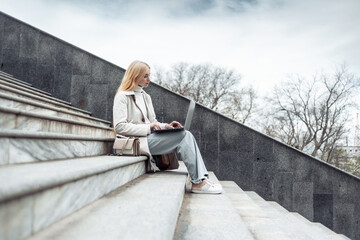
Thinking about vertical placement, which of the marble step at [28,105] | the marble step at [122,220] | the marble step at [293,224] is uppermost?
the marble step at [28,105]

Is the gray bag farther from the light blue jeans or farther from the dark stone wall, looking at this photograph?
the dark stone wall

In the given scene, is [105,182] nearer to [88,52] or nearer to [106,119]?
[106,119]

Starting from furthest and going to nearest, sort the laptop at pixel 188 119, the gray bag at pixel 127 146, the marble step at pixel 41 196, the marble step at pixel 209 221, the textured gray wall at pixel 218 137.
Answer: the textured gray wall at pixel 218 137 < the gray bag at pixel 127 146 < the laptop at pixel 188 119 < the marble step at pixel 209 221 < the marble step at pixel 41 196

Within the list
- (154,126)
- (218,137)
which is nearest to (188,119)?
(154,126)

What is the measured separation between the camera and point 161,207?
5.06 ft

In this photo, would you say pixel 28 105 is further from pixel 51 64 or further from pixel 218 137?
pixel 218 137

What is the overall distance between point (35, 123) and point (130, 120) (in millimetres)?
1153

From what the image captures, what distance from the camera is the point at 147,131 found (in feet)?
10.1

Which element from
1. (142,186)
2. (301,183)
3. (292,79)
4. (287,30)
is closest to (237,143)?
(301,183)

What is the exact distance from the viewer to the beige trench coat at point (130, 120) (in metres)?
3.07

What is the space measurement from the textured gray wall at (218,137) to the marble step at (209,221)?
266cm

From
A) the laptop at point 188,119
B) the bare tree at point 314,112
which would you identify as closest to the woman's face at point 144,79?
the laptop at point 188,119

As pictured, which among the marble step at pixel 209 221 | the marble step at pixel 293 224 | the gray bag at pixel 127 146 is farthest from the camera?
the gray bag at pixel 127 146

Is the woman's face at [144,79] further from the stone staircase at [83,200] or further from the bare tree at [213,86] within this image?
the bare tree at [213,86]
